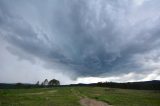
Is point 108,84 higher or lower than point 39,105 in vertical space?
higher

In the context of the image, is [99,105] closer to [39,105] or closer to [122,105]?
[122,105]

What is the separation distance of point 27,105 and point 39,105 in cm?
249

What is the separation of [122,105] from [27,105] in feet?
52.0

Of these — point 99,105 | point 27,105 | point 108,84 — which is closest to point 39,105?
point 27,105

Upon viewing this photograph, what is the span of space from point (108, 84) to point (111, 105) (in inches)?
6212

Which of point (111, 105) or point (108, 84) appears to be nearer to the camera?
point (111, 105)

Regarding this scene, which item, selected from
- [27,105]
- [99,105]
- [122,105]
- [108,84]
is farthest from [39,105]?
[108,84]

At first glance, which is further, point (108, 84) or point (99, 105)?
point (108, 84)

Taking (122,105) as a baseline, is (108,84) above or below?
above

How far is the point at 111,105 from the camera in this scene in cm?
4019

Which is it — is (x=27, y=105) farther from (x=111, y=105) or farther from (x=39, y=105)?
(x=111, y=105)

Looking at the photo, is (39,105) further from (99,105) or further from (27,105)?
(99,105)

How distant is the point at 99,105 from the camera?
133ft

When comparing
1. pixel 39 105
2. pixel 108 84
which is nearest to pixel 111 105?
pixel 39 105
